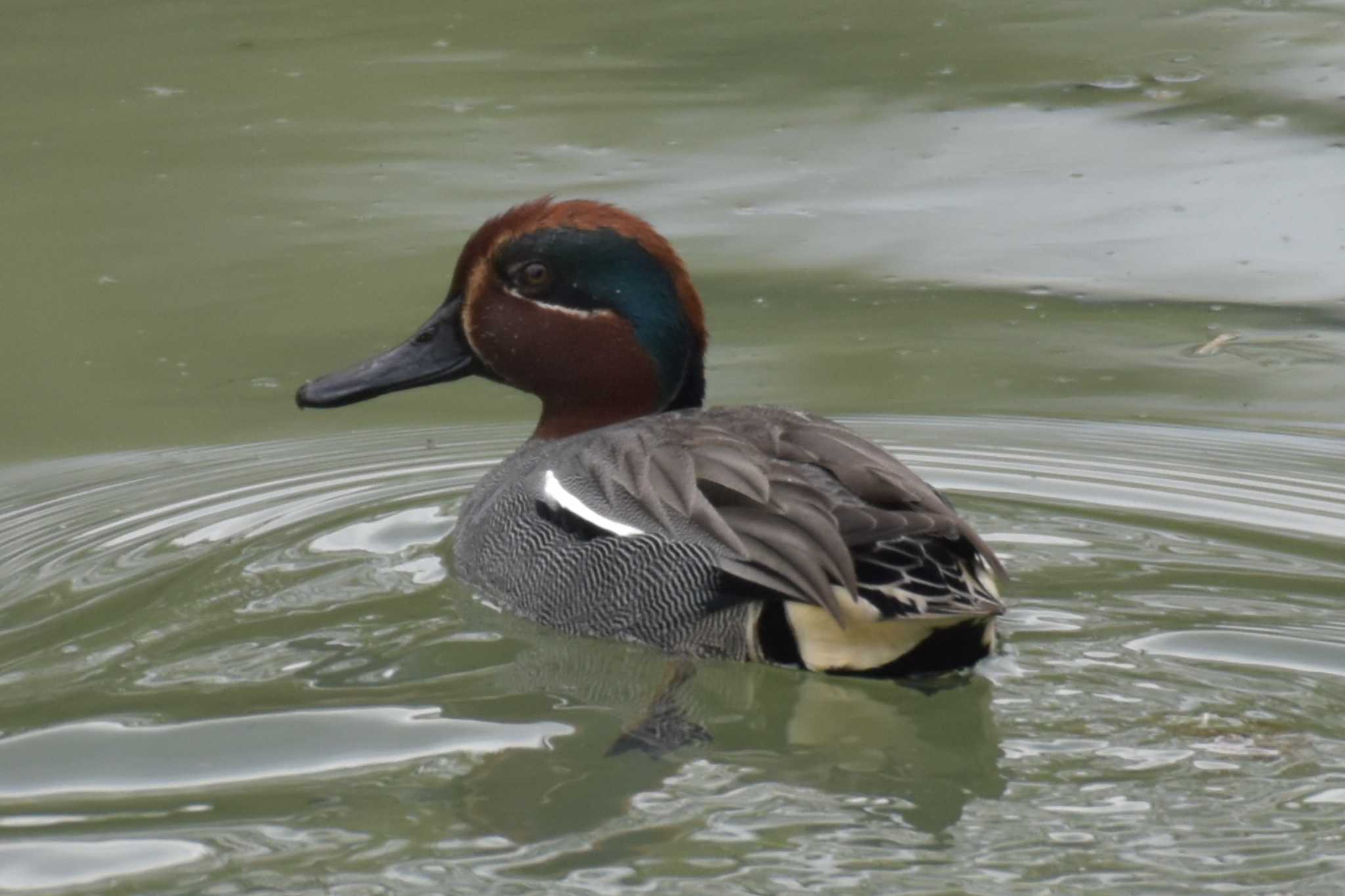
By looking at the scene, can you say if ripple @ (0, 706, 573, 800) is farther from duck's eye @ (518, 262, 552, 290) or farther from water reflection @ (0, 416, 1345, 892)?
duck's eye @ (518, 262, 552, 290)

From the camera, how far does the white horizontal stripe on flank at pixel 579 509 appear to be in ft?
17.9

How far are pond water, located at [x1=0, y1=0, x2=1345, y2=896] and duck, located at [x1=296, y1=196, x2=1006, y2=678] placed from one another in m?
0.13

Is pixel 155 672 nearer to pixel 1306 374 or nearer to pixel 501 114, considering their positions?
pixel 1306 374

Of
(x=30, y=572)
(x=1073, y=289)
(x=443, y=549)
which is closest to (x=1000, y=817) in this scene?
(x=443, y=549)

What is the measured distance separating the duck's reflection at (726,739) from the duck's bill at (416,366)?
135 cm

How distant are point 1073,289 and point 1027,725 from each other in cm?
391

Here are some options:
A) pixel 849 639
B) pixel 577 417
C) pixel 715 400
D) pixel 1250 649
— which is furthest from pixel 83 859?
pixel 715 400

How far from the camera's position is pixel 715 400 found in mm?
7527

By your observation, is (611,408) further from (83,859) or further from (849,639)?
(83,859)

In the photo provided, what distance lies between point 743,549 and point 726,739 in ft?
1.55

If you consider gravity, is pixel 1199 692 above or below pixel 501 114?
below

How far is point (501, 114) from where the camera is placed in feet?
34.4

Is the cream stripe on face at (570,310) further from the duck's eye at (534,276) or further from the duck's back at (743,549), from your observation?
the duck's back at (743,549)

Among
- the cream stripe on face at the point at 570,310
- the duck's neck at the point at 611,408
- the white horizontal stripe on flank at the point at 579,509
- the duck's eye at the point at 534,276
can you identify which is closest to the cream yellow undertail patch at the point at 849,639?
the white horizontal stripe on flank at the point at 579,509
